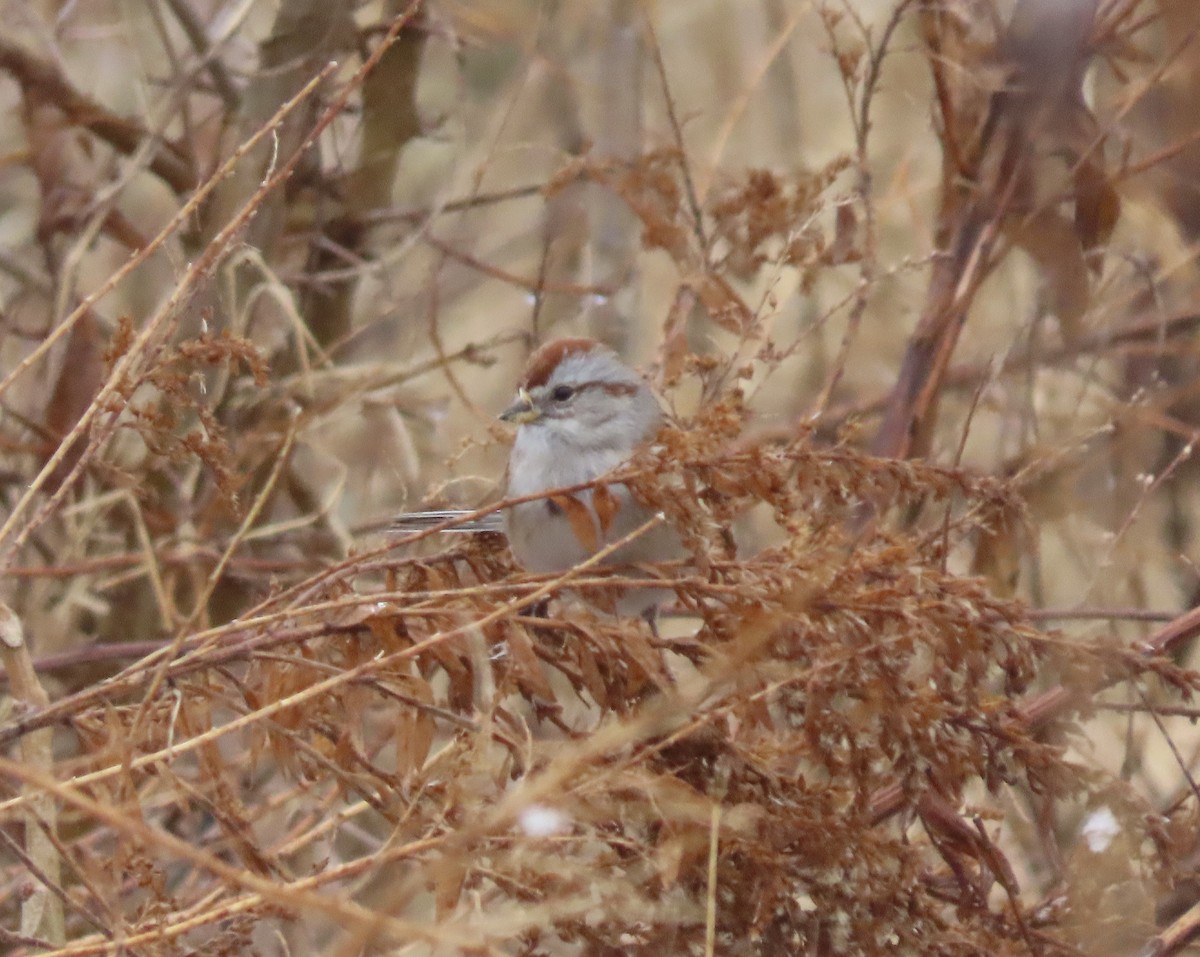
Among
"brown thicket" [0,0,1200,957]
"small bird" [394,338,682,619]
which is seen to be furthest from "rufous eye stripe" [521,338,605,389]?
"brown thicket" [0,0,1200,957]

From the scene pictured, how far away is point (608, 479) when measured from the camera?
1.33m

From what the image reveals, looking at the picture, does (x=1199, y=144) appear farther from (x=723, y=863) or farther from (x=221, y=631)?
(x=221, y=631)

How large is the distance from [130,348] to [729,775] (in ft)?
2.03

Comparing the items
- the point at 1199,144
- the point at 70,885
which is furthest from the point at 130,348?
the point at 1199,144

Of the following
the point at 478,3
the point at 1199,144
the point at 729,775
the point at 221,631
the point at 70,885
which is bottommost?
the point at 70,885

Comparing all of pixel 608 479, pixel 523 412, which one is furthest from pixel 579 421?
pixel 608 479

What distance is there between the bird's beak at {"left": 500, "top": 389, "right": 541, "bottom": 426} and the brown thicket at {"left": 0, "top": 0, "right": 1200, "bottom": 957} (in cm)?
13

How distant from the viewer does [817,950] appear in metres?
1.28

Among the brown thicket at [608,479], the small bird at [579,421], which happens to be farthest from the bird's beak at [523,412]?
the brown thicket at [608,479]

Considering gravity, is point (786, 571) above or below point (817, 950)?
above

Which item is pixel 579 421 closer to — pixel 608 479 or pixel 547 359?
pixel 547 359

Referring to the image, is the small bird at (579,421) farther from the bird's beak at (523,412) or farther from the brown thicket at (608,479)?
the brown thicket at (608,479)

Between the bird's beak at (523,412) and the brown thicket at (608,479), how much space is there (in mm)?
128

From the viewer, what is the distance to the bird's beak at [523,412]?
7.59 feet
